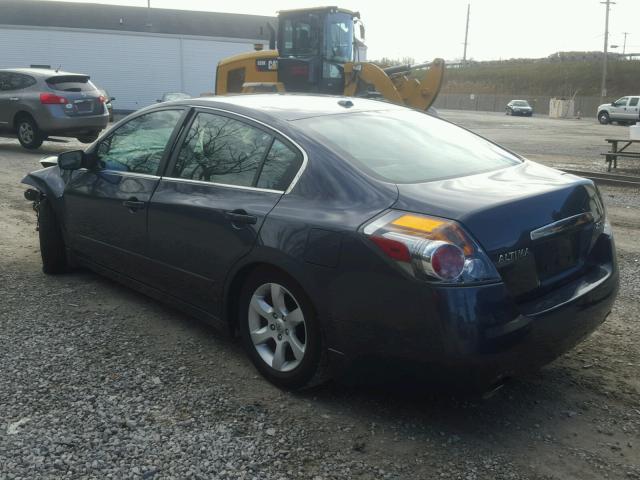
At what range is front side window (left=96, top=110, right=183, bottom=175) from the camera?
4391 millimetres

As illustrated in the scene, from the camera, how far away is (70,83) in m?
14.7

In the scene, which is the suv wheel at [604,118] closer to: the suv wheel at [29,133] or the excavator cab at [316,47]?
the excavator cab at [316,47]

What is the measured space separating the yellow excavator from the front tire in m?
11.8

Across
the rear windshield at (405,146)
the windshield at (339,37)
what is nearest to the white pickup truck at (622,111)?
the windshield at (339,37)

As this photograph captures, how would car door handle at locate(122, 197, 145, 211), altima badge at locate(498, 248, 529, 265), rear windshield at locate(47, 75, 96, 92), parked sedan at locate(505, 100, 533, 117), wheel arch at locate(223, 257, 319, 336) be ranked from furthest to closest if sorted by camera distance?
parked sedan at locate(505, 100, 533, 117) < rear windshield at locate(47, 75, 96, 92) < car door handle at locate(122, 197, 145, 211) < wheel arch at locate(223, 257, 319, 336) < altima badge at locate(498, 248, 529, 265)

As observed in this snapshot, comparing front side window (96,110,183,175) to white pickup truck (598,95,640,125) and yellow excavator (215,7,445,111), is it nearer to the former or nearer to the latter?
yellow excavator (215,7,445,111)

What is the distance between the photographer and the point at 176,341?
423 centimetres

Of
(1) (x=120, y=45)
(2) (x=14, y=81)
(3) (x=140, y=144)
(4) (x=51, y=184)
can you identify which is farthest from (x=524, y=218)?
(1) (x=120, y=45)

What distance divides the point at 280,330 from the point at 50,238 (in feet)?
9.16

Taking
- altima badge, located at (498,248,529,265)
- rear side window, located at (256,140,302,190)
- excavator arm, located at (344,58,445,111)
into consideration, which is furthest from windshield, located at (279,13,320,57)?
altima badge, located at (498,248,529,265)

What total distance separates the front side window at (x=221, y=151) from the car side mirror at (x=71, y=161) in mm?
1121

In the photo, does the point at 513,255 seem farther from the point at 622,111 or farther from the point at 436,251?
the point at 622,111

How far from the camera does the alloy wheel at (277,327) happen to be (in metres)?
3.40

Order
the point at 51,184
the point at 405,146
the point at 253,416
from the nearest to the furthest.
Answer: the point at 253,416
the point at 405,146
the point at 51,184
